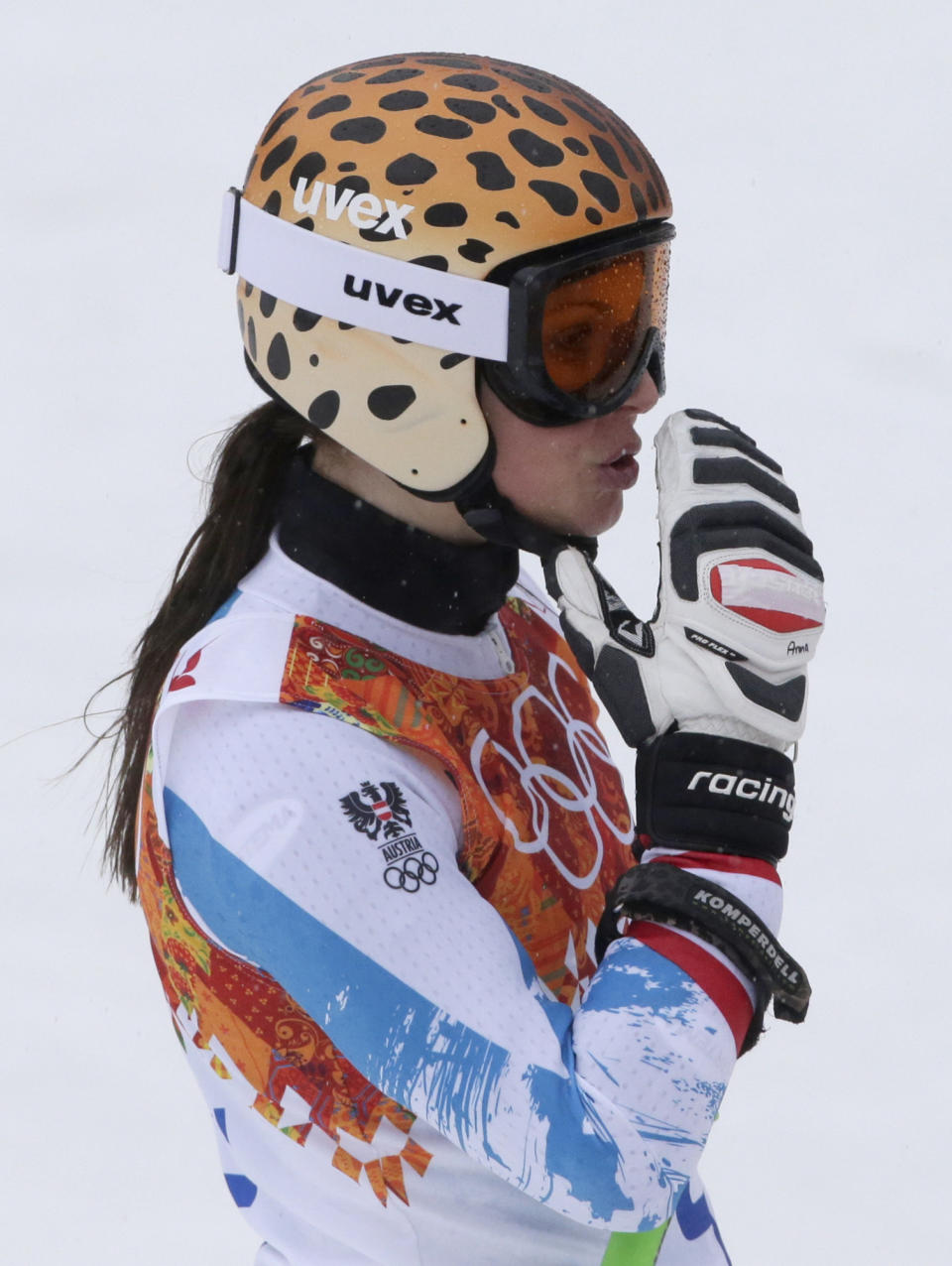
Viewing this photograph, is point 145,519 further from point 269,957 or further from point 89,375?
point 269,957

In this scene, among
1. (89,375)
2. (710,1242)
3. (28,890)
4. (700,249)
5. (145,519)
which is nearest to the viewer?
(710,1242)

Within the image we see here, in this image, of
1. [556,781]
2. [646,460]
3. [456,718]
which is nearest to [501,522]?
[456,718]

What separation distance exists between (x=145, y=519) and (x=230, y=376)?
0.63m

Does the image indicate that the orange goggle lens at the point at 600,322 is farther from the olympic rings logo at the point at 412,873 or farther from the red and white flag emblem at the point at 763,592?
the olympic rings logo at the point at 412,873

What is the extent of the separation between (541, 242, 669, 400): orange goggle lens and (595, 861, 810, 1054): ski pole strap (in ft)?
1.76

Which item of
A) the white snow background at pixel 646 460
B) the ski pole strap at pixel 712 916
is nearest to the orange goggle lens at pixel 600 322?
the ski pole strap at pixel 712 916

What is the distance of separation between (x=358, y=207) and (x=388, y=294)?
10cm

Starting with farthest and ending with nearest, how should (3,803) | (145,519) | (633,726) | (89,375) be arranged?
1. (89,375)
2. (145,519)
3. (3,803)
4. (633,726)

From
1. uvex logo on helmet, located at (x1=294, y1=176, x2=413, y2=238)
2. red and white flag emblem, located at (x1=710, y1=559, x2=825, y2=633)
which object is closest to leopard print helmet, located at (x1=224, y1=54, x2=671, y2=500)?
uvex logo on helmet, located at (x1=294, y1=176, x2=413, y2=238)

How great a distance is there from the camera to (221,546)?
203 cm

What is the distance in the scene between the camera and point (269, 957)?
167 cm

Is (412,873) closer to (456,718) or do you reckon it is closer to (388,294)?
(456,718)

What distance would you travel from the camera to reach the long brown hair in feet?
6.59

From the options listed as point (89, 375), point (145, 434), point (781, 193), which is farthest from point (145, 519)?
point (781, 193)
